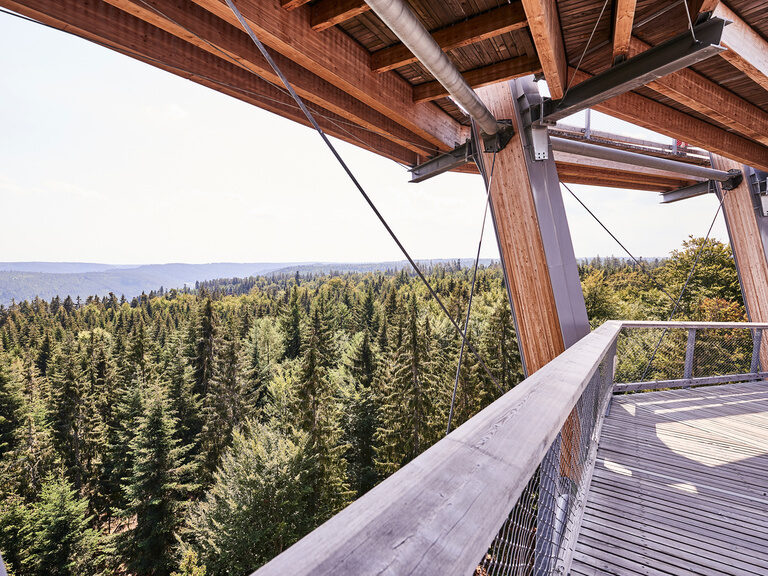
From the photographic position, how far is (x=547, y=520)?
171 cm

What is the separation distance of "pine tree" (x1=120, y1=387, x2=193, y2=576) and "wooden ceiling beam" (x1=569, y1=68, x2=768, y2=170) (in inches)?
920

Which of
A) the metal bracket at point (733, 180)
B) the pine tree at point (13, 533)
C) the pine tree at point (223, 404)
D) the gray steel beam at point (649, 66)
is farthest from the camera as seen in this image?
the pine tree at point (223, 404)

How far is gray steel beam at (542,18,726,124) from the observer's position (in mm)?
3035

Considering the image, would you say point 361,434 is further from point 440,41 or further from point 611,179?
point 440,41

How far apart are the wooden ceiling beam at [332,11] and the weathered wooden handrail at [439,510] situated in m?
3.10

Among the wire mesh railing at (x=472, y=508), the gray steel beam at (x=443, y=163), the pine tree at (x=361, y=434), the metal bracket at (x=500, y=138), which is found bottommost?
the pine tree at (x=361, y=434)

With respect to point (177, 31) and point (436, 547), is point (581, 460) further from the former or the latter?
point (177, 31)

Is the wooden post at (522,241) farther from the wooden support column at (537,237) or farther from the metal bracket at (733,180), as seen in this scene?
the metal bracket at (733,180)

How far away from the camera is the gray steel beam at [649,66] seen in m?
3.04

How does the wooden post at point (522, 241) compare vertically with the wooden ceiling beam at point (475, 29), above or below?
below

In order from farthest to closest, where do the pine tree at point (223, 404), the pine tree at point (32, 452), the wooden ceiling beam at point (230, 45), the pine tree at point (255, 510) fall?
the pine tree at point (223, 404), the pine tree at point (32, 452), the pine tree at point (255, 510), the wooden ceiling beam at point (230, 45)

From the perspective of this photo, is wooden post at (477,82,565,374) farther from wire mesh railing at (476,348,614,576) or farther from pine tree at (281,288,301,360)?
pine tree at (281,288,301,360)

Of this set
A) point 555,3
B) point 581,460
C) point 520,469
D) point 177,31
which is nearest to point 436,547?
point 520,469

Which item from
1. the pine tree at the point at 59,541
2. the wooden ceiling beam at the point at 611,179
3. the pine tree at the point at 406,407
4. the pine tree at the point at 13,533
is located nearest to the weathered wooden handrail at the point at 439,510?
the wooden ceiling beam at the point at 611,179
